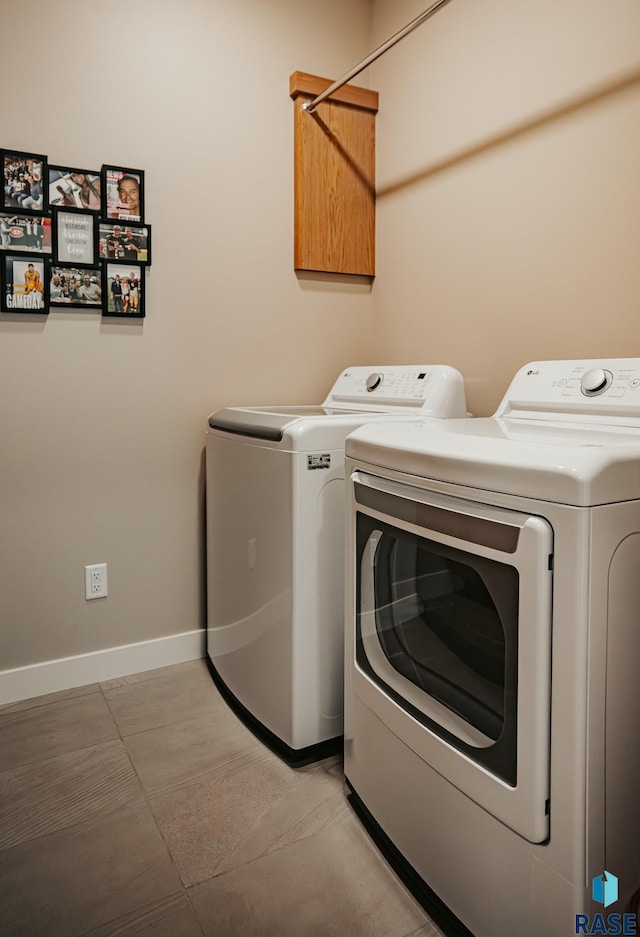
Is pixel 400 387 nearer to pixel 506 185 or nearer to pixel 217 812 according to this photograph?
pixel 506 185

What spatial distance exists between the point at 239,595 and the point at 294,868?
761mm

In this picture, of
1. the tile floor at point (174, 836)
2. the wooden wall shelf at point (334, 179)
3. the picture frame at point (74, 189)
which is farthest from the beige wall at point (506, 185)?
the tile floor at point (174, 836)

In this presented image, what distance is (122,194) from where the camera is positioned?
6.69 ft

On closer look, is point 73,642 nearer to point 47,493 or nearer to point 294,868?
point 47,493

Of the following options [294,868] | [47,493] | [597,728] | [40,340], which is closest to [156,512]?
[47,493]

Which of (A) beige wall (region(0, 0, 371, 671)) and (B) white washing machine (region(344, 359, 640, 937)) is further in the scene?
(A) beige wall (region(0, 0, 371, 671))

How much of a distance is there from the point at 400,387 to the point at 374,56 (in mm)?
986

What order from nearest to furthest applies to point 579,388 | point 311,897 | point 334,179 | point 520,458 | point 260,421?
point 520,458
point 311,897
point 579,388
point 260,421
point 334,179

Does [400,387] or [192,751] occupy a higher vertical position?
[400,387]

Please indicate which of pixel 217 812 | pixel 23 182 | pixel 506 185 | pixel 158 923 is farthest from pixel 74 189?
pixel 158 923

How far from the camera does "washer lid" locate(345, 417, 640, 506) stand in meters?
0.86

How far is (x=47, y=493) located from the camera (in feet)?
6.61

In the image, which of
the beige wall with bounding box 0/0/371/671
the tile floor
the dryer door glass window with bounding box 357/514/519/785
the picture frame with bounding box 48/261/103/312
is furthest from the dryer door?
the picture frame with bounding box 48/261/103/312

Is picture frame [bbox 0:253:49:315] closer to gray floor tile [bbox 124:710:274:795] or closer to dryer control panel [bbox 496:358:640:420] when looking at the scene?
gray floor tile [bbox 124:710:274:795]
